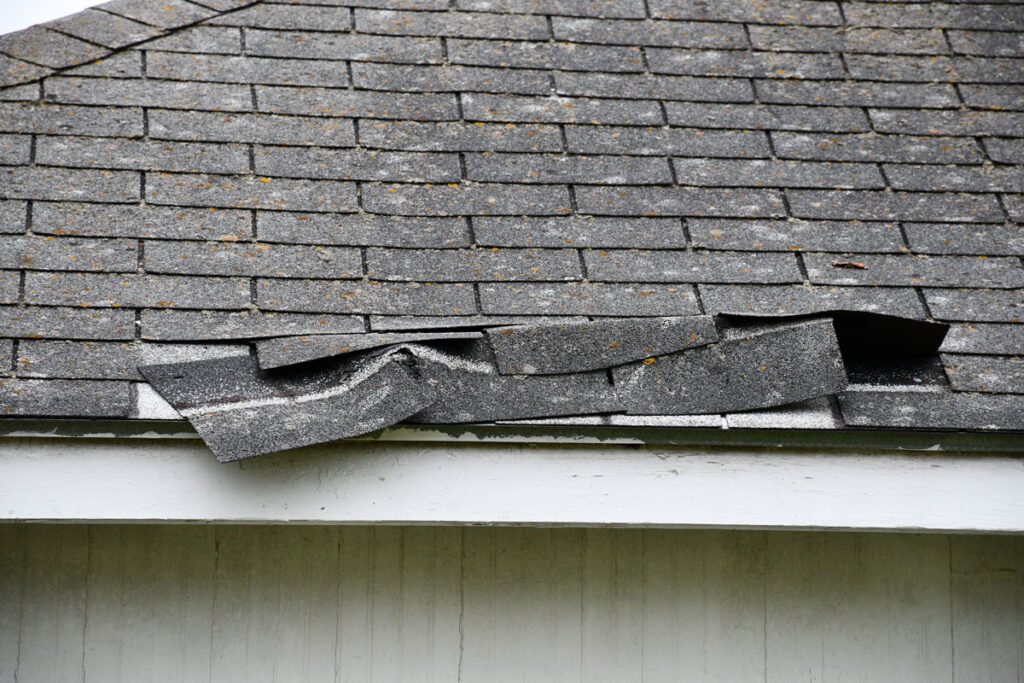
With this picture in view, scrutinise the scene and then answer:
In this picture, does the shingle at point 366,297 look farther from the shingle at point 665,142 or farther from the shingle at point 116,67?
the shingle at point 116,67

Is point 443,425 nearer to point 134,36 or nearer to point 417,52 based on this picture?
point 417,52

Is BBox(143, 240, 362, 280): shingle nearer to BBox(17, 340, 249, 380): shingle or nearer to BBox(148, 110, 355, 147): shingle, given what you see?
BBox(17, 340, 249, 380): shingle

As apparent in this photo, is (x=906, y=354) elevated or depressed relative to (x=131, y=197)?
depressed

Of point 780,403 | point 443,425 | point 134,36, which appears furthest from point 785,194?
point 134,36

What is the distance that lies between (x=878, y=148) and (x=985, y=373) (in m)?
1.03

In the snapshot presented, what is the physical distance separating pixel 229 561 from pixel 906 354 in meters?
2.01

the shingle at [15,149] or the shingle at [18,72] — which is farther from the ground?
the shingle at [18,72]

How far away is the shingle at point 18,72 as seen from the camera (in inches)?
126

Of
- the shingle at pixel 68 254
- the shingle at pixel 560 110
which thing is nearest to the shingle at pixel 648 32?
the shingle at pixel 560 110

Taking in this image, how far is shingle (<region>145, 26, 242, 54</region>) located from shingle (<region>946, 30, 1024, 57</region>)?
2745 millimetres

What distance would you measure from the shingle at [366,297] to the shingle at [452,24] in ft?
4.34

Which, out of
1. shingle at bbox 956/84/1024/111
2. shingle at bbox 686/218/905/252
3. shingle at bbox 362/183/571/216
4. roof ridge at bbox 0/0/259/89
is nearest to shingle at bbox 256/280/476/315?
shingle at bbox 362/183/571/216

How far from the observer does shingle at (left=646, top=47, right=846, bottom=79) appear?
3.57 metres

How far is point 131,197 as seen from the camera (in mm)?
2885
